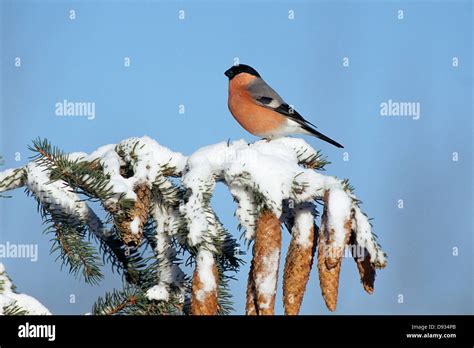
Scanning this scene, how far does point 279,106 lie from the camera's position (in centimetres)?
580

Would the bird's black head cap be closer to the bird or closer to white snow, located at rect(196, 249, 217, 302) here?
the bird

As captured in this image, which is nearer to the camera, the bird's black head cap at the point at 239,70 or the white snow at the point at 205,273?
the white snow at the point at 205,273

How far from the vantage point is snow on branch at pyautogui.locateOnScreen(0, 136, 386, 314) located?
7.37 feet

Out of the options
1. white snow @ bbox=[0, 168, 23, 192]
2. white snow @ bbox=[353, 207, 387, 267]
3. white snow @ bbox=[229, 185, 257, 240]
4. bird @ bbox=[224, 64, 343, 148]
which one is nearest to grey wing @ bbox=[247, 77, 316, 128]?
bird @ bbox=[224, 64, 343, 148]

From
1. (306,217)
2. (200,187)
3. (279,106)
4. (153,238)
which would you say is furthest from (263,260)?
(279,106)

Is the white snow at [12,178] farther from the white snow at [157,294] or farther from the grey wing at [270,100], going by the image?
the grey wing at [270,100]

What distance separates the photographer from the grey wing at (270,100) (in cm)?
573

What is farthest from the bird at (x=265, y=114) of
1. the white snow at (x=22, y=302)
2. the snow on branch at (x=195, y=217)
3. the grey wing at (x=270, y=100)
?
the white snow at (x=22, y=302)

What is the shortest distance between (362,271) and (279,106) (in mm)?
3729

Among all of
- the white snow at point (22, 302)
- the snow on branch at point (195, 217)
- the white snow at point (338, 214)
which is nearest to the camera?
the white snow at point (338, 214)

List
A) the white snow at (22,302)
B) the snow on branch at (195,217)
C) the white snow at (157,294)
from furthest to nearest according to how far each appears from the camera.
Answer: the white snow at (157,294) < the white snow at (22,302) < the snow on branch at (195,217)

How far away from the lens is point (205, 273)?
2338 millimetres
